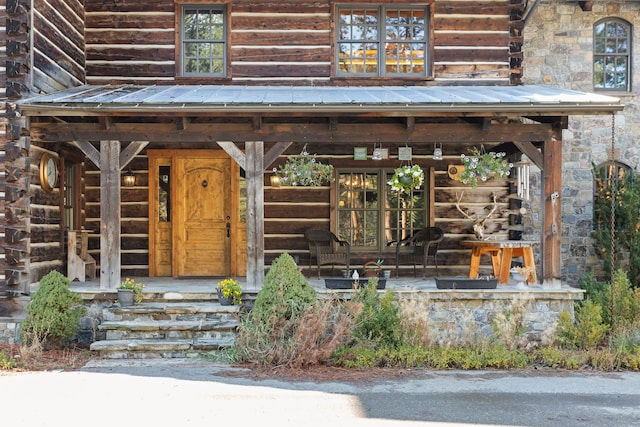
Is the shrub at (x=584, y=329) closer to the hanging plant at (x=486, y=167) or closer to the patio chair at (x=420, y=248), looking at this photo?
the hanging plant at (x=486, y=167)

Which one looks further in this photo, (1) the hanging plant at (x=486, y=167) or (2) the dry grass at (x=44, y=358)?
(1) the hanging plant at (x=486, y=167)

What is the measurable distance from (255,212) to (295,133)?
→ 1347 mm

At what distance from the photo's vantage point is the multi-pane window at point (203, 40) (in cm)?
1172

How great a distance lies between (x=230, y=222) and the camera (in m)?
12.0

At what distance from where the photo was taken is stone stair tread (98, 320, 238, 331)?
28.4 feet

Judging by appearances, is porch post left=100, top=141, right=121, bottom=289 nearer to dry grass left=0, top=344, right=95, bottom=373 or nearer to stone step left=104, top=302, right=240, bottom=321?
stone step left=104, top=302, right=240, bottom=321

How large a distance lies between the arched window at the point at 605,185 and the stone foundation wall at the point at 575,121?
0.41 feet

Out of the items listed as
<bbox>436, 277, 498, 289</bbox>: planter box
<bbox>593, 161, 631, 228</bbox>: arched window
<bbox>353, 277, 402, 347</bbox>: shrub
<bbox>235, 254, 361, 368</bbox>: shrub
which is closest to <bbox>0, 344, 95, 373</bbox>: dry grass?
<bbox>235, 254, 361, 368</bbox>: shrub

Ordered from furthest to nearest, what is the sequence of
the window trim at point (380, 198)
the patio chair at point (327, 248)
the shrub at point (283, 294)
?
the window trim at point (380, 198) < the patio chair at point (327, 248) < the shrub at point (283, 294)

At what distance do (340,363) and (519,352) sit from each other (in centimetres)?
250

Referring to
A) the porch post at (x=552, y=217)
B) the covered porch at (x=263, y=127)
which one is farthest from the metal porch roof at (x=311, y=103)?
the porch post at (x=552, y=217)

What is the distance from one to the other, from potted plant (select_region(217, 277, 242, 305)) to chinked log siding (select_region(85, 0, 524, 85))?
4.27 metres

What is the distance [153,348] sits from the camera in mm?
8438

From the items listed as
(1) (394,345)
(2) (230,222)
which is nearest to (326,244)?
(2) (230,222)
